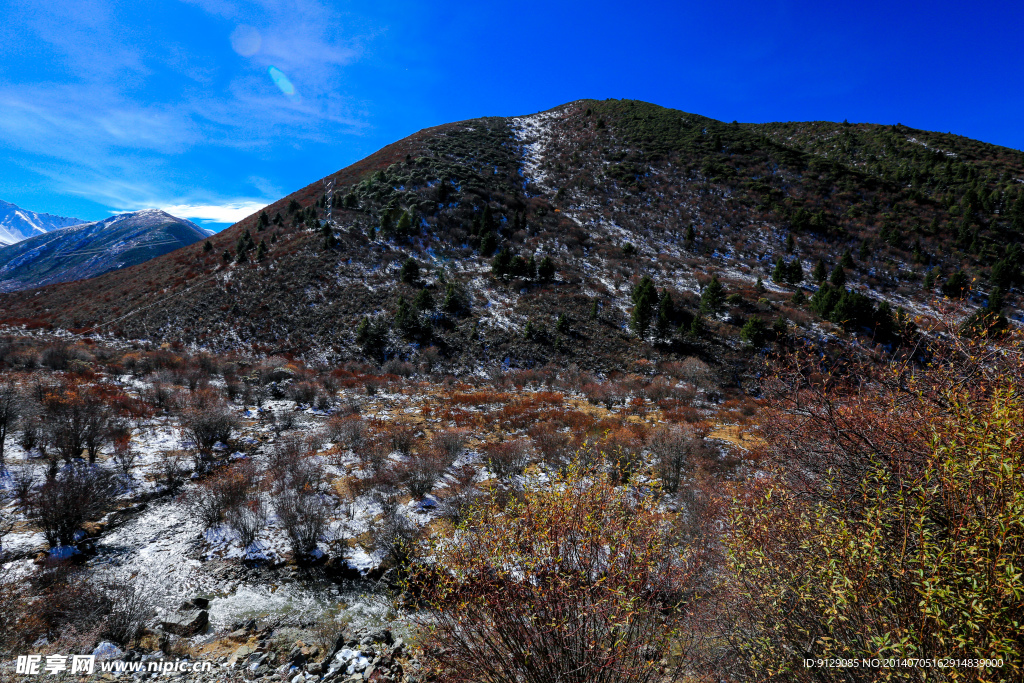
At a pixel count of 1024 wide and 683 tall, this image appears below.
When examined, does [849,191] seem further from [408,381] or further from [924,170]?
[408,381]

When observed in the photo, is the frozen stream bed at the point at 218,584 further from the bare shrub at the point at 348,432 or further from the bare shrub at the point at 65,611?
the bare shrub at the point at 348,432

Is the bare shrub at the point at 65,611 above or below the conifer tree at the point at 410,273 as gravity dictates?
below

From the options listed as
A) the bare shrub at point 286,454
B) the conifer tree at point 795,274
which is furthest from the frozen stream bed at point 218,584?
the conifer tree at point 795,274

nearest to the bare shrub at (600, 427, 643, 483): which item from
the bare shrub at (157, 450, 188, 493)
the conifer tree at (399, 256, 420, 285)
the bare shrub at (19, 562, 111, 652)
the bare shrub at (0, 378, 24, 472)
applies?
the bare shrub at (19, 562, 111, 652)

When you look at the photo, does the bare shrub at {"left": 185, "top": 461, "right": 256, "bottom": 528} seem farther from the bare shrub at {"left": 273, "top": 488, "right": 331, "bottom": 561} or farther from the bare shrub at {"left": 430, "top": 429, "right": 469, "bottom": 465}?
the bare shrub at {"left": 430, "top": 429, "right": 469, "bottom": 465}

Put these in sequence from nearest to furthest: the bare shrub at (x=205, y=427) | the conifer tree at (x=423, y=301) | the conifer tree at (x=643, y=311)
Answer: the bare shrub at (x=205, y=427)
the conifer tree at (x=643, y=311)
the conifer tree at (x=423, y=301)

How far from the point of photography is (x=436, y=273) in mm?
29516

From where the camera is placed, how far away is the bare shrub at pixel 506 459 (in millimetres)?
8977

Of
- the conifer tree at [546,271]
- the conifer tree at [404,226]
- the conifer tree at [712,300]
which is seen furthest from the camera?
the conifer tree at [404,226]

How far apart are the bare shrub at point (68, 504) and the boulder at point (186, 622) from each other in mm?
2708

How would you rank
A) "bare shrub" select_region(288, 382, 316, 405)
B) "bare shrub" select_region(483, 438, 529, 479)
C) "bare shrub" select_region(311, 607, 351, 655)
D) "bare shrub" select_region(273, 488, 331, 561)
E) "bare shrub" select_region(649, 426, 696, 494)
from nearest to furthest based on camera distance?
"bare shrub" select_region(311, 607, 351, 655) < "bare shrub" select_region(273, 488, 331, 561) < "bare shrub" select_region(649, 426, 696, 494) < "bare shrub" select_region(483, 438, 529, 479) < "bare shrub" select_region(288, 382, 316, 405)

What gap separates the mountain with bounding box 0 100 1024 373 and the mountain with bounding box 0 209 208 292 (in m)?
97.9

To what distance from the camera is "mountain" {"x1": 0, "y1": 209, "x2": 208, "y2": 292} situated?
96806mm

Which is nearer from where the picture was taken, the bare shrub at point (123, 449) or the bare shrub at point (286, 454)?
the bare shrub at point (123, 449)
